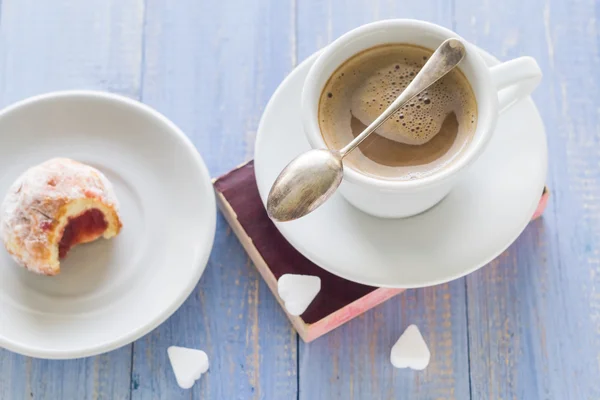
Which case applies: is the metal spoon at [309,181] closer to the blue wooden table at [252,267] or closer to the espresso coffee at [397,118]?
the espresso coffee at [397,118]

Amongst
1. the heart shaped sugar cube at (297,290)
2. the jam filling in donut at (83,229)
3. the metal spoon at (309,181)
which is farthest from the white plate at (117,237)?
the metal spoon at (309,181)

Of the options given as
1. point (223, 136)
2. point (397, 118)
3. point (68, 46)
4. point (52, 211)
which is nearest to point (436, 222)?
point (397, 118)

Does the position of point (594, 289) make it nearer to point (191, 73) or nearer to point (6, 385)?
point (191, 73)

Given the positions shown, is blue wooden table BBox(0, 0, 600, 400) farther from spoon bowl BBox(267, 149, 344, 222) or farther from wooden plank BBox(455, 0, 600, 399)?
spoon bowl BBox(267, 149, 344, 222)

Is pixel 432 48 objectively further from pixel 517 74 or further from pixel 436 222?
pixel 436 222

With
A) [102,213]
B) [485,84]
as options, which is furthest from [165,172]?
[485,84]
